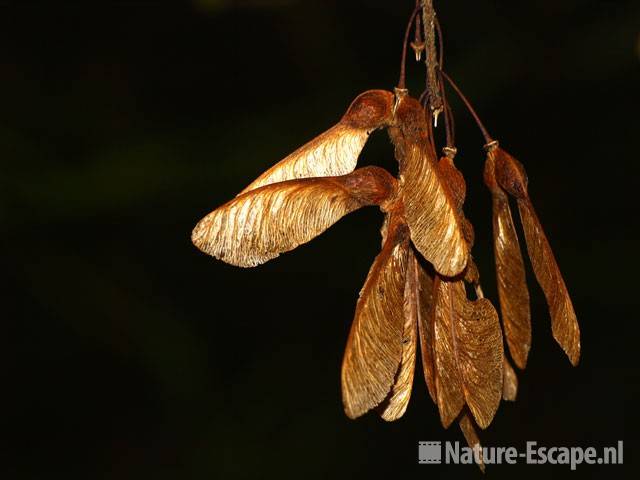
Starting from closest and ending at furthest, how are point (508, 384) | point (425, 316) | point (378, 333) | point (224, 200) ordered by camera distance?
point (378, 333) → point (425, 316) → point (508, 384) → point (224, 200)

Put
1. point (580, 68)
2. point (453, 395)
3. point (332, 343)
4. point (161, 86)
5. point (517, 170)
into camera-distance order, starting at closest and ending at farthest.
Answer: point (453, 395)
point (517, 170)
point (580, 68)
point (161, 86)
point (332, 343)

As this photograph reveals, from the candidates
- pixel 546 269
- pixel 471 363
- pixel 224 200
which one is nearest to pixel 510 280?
pixel 546 269

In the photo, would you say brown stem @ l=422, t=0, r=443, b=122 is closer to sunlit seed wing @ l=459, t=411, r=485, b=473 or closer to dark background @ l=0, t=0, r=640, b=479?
sunlit seed wing @ l=459, t=411, r=485, b=473

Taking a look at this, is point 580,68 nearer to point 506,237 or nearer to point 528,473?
point 528,473

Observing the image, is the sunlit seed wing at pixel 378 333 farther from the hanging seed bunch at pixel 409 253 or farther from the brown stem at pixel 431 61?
the brown stem at pixel 431 61

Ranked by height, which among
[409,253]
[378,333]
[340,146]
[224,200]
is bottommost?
[378,333]

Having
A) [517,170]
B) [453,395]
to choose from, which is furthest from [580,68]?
[453,395]

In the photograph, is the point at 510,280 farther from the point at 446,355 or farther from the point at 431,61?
the point at 431,61

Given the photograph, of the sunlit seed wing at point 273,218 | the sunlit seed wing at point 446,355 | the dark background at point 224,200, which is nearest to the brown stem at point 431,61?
the sunlit seed wing at point 273,218
